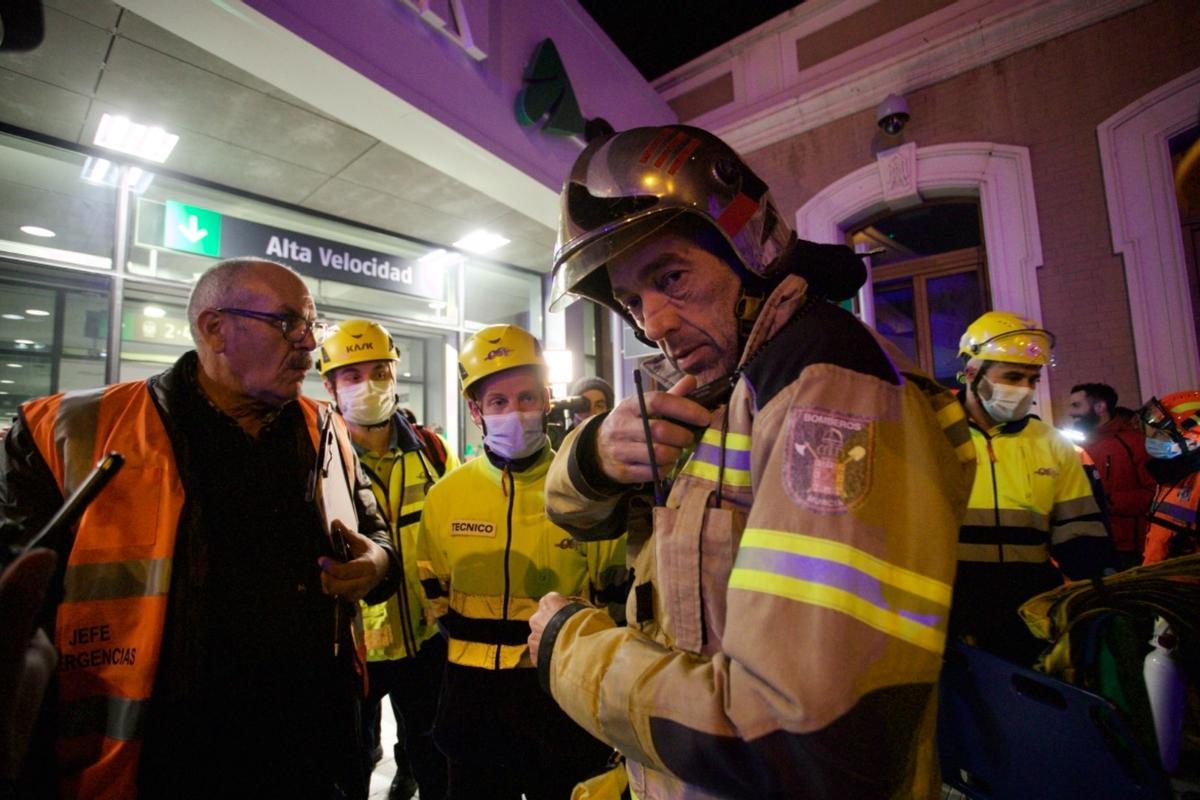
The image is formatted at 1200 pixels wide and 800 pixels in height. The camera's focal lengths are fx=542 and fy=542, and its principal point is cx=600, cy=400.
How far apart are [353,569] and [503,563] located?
1.96ft

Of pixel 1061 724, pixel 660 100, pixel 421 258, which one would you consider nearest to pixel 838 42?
pixel 660 100

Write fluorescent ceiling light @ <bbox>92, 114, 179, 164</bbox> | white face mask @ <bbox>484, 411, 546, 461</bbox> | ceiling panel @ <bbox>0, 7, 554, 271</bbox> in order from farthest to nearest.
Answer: fluorescent ceiling light @ <bbox>92, 114, 179, 164</bbox> < ceiling panel @ <bbox>0, 7, 554, 271</bbox> < white face mask @ <bbox>484, 411, 546, 461</bbox>

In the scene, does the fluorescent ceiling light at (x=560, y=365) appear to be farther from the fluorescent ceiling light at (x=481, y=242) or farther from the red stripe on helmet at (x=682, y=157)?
the red stripe on helmet at (x=682, y=157)

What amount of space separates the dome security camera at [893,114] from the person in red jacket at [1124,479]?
176 inches

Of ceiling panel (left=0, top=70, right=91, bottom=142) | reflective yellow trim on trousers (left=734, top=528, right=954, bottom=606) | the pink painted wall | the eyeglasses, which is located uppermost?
the pink painted wall

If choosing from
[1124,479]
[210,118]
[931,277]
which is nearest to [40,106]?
[210,118]

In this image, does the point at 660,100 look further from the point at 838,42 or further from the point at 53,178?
the point at 53,178

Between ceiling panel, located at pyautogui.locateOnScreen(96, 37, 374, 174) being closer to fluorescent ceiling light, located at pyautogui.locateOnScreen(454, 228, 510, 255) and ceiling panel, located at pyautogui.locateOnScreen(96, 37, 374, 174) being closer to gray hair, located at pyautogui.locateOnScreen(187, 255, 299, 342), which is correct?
fluorescent ceiling light, located at pyautogui.locateOnScreen(454, 228, 510, 255)

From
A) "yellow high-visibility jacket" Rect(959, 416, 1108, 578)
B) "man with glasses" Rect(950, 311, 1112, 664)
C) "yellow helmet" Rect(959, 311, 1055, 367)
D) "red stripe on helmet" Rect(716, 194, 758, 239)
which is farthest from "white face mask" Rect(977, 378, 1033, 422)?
"red stripe on helmet" Rect(716, 194, 758, 239)

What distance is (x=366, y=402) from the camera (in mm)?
3486

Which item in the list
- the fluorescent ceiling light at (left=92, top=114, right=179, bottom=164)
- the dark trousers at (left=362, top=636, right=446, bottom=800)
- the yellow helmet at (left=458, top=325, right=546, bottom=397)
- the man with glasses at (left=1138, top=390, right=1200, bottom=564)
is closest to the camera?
the yellow helmet at (left=458, top=325, right=546, bottom=397)

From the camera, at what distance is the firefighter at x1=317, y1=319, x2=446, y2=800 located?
294 cm

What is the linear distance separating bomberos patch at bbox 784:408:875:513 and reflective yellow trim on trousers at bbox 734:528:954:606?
50mm

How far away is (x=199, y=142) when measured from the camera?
18.5 ft
